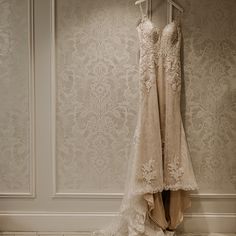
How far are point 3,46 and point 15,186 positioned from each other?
3.46 ft

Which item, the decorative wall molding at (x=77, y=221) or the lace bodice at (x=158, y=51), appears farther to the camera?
the decorative wall molding at (x=77, y=221)

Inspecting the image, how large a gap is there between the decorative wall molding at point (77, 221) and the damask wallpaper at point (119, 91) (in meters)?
0.20

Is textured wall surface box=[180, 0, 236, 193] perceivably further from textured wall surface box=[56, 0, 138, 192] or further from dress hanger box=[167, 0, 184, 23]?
textured wall surface box=[56, 0, 138, 192]

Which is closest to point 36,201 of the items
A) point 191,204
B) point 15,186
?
point 15,186

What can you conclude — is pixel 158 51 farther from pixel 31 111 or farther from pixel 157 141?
pixel 31 111

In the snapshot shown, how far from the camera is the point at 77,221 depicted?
8.31 ft

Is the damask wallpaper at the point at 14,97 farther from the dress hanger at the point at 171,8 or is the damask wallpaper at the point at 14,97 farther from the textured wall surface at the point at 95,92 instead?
the dress hanger at the point at 171,8

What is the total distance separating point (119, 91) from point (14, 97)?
78 centimetres

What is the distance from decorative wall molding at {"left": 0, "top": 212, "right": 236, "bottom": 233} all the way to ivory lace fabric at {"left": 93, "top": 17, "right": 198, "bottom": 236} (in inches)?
8.3

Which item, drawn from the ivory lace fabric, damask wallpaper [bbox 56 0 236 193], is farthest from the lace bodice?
damask wallpaper [bbox 56 0 236 193]

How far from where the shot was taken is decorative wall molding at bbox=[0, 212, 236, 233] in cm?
252

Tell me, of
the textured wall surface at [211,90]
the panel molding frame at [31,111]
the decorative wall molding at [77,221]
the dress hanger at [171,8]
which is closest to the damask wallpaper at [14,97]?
the panel molding frame at [31,111]

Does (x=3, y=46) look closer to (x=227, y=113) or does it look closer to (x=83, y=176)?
(x=83, y=176)

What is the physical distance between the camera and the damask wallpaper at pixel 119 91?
241 cm
